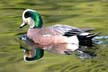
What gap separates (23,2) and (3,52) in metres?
5.46

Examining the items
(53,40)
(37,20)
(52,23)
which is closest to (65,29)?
(53,40)

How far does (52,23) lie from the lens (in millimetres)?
12781

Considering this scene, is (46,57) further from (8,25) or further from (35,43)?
(8,25)

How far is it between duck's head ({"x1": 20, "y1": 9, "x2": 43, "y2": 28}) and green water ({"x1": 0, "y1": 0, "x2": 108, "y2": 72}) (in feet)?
1.12

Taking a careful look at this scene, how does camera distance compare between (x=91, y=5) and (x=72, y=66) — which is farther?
(x=91, y=5)

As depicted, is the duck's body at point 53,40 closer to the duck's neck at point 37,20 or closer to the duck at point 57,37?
Answer: the duck at point 57,37

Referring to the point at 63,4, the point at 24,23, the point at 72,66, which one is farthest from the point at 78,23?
the point at 72,66

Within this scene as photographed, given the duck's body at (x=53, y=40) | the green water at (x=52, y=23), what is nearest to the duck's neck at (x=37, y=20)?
the duck's body at (x=53, y=40)

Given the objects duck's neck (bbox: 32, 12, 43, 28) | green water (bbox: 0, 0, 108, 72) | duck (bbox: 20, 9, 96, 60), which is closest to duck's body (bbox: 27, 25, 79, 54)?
duck (bbox: 20, 9, 96, 60)

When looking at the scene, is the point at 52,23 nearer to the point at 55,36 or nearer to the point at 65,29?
the point at 55,36

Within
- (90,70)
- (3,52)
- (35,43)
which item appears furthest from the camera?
(35,43)

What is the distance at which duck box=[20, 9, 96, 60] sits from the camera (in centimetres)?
1075

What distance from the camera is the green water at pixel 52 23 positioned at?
924cm

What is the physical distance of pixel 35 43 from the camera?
37.1 ft
